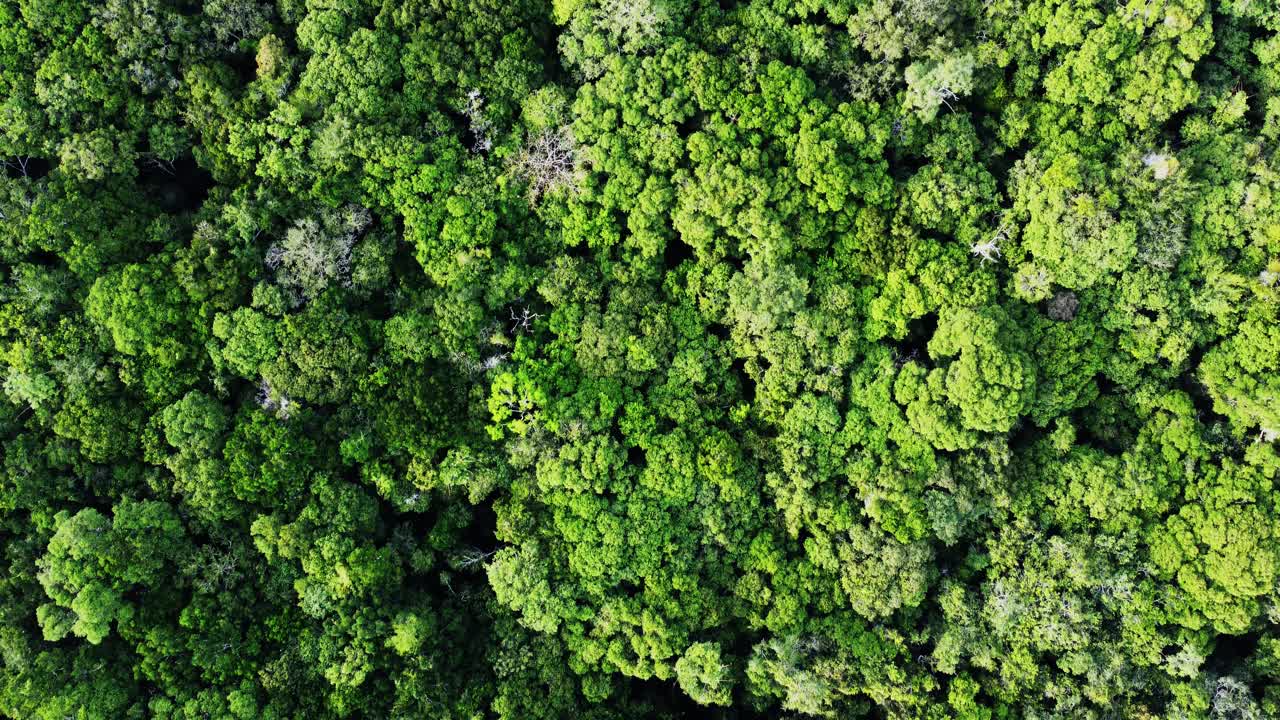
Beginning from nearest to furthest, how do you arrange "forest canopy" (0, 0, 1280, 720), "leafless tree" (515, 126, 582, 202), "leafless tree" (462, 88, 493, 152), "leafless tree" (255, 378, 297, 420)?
"forest canopy" (0, 0, 1280, 720) < "leafless tree" (255, 378, 297, 420) < "leafless tree" (515, 126, 582, 202) < "leafless tree" (462, 88, 493, 152)

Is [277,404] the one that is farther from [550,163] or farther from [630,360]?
[550,163]

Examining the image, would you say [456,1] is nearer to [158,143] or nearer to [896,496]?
[158,143]

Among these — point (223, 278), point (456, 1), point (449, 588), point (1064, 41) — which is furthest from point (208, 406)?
point (1064, 41)

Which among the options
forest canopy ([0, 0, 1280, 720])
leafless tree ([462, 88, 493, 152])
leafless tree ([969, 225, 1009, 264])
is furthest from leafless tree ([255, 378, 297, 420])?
leafless tree ([969, 225, 1009, 264])

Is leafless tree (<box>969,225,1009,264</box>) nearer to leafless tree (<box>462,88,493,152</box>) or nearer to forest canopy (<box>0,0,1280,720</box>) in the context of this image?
forest canopy (<box>0,0,1280,720</box>)

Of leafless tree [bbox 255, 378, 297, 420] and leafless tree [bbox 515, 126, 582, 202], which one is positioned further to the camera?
leafless tree [bbox 515, 126, 582, 202]

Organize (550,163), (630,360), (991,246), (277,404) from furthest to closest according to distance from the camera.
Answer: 1. (630,360)
2. (550,163)
3. (277,404)
4. (991,246)

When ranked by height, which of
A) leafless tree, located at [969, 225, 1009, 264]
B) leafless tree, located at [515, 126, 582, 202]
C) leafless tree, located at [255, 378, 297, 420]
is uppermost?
leafless tree, located at [969, 225, 1009, 264]

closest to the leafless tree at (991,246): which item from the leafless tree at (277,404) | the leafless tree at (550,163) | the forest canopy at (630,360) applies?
the forest canopy at (630,360)

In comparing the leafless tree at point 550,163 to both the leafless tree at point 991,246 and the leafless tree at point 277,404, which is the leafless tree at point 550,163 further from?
the leafless tree at point 991,246

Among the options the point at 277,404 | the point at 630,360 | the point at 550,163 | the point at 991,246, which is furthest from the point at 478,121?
the point at 991,246
